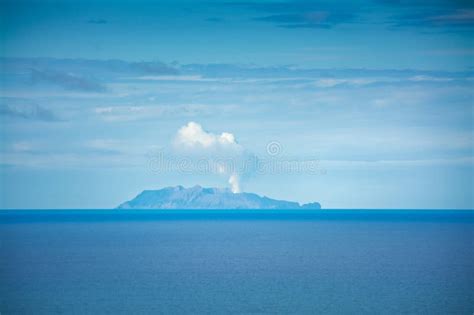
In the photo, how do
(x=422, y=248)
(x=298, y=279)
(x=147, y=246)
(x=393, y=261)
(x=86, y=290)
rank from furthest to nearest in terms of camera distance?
(x=147, y=246), (x=422, y=248), (x=393, y=261), (x=298, y=279), (x=86, y=290)

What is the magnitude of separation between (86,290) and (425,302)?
10997 mm

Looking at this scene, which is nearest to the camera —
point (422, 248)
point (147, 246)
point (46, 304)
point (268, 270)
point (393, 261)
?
point (46, 304)

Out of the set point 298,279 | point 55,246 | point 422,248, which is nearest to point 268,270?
point 298,279

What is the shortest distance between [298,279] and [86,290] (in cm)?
777

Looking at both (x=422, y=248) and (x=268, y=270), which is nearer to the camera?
(x=268, y=270)

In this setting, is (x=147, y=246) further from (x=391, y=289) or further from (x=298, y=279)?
(x=391, y=289)

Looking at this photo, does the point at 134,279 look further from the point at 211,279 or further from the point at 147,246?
the point at 147,246

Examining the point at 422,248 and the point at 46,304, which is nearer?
the point at 46,304

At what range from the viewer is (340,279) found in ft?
85.7

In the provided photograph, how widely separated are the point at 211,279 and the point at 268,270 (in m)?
3.23

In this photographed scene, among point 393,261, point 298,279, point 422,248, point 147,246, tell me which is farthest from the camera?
point 147,246

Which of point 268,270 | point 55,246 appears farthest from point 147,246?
point 268,270

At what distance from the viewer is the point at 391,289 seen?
77.9 ft

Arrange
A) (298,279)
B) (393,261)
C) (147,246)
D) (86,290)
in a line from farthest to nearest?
(147,246), (393,261), (298,279), (86,290)
